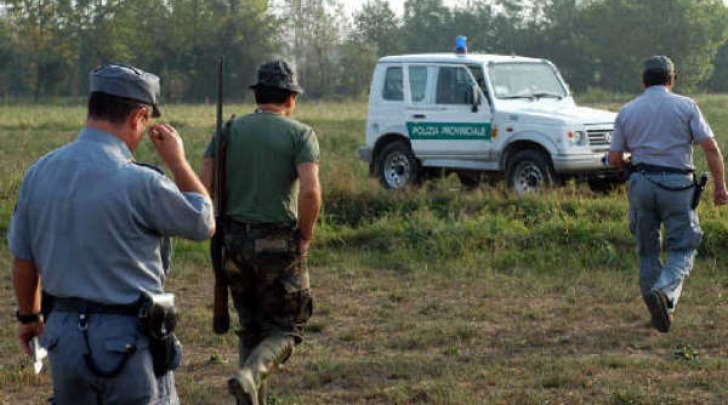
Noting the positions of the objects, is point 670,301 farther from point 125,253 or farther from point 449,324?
point 125,253

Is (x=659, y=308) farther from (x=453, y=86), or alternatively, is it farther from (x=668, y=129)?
(x=453, y=86)

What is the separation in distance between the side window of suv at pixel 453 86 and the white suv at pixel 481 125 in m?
0.01

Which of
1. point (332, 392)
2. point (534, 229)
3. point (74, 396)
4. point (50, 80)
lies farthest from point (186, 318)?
point (50, 80)

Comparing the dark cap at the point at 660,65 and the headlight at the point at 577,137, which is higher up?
the dark cap at the point at 660,65

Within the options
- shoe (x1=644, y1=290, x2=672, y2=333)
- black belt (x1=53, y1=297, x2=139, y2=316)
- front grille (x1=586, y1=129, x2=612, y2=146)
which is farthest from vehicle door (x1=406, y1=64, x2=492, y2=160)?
black belt (x1=53, y1=297, x2=139, y2=316)

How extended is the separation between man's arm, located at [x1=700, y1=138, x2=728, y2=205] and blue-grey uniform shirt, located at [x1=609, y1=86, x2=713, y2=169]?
52 millimetres

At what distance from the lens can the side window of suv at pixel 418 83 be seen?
1574 centimetres

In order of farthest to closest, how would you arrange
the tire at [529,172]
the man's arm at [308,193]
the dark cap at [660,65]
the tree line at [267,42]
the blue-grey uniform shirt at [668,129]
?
the tree line at [267,42] → the tire at [529,172] → the dark cap at [660,65] → the blue-grey uniform shirt at [668,129] → the man's arm at [308,193]

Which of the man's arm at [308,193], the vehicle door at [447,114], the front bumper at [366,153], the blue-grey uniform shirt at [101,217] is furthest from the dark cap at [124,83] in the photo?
the front bumper at [366,153]

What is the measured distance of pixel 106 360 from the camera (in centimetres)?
369

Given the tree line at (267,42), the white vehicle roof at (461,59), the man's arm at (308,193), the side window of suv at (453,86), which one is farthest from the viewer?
the tree line at (267,42)

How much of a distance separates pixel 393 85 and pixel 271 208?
10747 mm

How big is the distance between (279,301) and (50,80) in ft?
225

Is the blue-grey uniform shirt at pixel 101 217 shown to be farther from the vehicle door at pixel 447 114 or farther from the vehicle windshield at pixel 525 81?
the vehicle windshield at pixel 525 81
